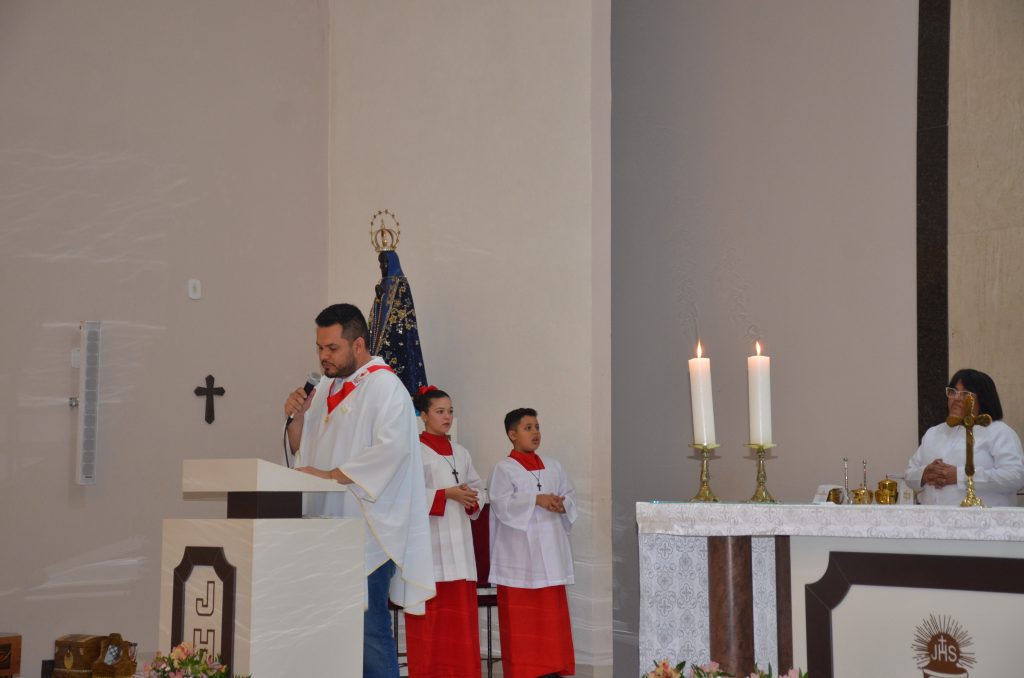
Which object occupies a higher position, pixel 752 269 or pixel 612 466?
pixel 752 269

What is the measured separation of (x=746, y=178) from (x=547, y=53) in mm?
1660

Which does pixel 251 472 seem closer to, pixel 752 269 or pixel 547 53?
pixel 752 269

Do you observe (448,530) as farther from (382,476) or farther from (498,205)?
(498,205)

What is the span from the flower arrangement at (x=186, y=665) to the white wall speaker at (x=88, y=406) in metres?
3.52

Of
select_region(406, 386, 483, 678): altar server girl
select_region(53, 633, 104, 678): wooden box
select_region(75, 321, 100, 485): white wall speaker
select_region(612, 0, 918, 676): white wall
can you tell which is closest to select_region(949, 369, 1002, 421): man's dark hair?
select_region(612, 0, 918, 676): white wall

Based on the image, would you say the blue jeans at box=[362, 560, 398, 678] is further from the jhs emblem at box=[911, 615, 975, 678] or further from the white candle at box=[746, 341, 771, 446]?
the jhs emblem at box=[911, 615, 975, 678]

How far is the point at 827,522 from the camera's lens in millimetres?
3221

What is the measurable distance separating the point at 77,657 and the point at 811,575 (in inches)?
172

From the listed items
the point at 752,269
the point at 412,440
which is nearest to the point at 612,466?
the point at 752,269

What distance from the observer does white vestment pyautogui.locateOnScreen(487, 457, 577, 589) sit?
643cm

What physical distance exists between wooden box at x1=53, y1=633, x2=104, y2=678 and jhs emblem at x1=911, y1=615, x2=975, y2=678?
4.45 metres

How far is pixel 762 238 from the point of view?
6656 mm

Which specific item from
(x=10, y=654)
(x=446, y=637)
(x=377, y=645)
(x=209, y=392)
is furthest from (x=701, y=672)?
(x=209, y=392)

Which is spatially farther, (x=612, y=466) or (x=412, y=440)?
(x=612, y=466)
